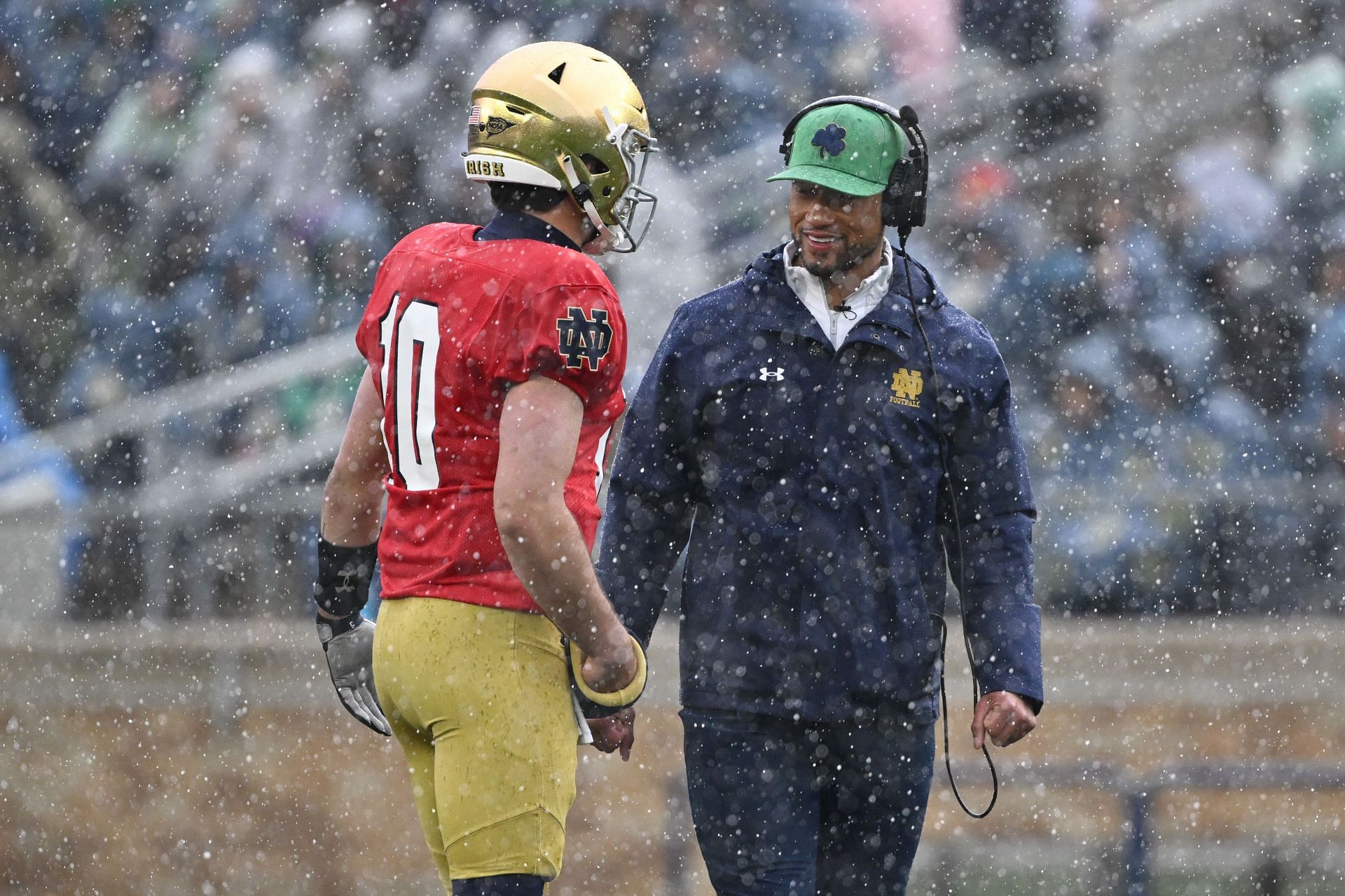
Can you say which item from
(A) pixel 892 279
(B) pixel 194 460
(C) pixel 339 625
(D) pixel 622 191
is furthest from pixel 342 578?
(B) pixel 194 460

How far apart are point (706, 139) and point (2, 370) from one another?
3622 mm

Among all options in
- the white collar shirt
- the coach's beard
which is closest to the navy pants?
the white collar shirt

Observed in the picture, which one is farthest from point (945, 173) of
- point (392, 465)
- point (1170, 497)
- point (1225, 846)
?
point (392, 465)

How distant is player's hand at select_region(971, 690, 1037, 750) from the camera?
3.50 meters

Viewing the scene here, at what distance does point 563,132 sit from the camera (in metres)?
3.15

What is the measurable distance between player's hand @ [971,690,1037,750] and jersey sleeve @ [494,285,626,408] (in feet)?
3.65

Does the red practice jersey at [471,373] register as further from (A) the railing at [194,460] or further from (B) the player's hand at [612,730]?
(A) the railing at [194,460]

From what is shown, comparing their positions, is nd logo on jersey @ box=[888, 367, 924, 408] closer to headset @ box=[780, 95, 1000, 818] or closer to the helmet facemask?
headset @ box=[780, 95, 1000, 818]

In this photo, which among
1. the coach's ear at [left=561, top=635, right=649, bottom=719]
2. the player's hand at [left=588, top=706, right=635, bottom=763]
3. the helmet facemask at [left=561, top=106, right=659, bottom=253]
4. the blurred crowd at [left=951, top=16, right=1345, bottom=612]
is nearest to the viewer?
the coach's ear at [left=561, top=635, right=649, bottom=719]

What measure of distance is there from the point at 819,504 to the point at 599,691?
0.68m

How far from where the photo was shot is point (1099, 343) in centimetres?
826

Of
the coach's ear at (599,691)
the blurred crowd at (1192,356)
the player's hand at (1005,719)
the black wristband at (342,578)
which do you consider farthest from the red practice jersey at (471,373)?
the blurred crowd at (1192,356)

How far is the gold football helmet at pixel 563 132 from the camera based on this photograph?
314 centimetres

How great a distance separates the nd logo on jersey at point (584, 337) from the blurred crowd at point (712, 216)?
5177 millimetres
